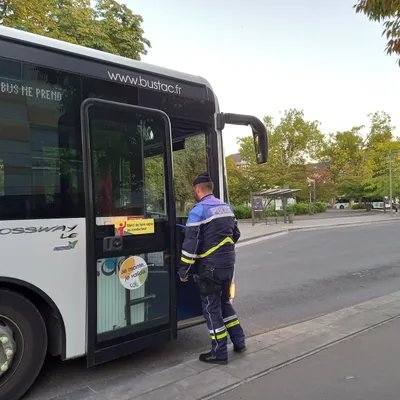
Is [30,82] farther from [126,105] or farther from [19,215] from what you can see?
[19,215]

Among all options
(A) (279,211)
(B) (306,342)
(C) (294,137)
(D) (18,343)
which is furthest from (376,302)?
(C) (294,137)

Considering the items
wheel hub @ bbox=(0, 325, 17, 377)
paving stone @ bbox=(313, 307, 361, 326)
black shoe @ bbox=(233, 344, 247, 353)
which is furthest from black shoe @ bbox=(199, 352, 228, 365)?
paving stone @ bbox=(313, 307, 361, 326)

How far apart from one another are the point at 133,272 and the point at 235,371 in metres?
1.33

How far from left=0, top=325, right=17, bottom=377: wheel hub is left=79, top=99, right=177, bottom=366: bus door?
61 centimetres

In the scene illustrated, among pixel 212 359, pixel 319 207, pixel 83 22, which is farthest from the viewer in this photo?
pixel 319 207

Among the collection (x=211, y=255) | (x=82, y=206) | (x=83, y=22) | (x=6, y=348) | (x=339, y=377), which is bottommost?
(x=339, y=377)

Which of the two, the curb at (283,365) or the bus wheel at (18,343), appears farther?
the curb at (283,365)

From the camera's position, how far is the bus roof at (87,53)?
328 centimetres

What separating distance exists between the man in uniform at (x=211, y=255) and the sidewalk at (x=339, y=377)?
65 cm

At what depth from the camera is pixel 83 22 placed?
13156mm

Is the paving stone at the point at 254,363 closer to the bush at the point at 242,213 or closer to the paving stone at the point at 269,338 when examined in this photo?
the paving stone at the point at 269,338

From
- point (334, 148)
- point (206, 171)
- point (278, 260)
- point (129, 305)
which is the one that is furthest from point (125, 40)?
point (334, 148)

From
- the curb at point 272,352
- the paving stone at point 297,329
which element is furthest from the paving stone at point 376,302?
the paving stone at point 297,329

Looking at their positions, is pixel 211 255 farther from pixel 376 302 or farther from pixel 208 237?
pixel 376 302
